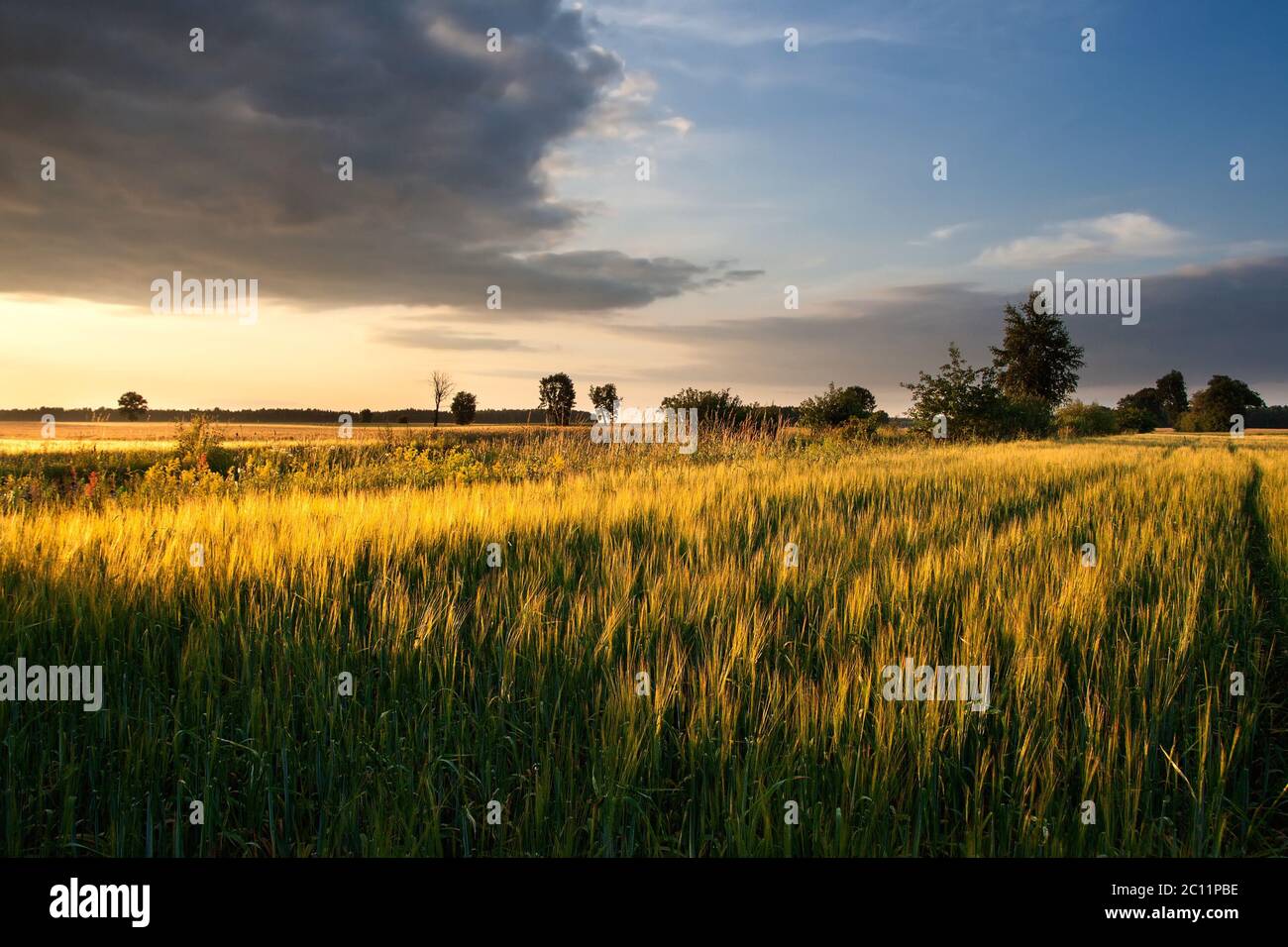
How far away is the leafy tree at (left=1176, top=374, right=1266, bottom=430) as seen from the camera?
297 ft

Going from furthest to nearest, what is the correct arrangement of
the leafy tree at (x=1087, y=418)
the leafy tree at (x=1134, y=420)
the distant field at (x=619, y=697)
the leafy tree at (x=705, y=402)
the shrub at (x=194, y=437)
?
1. the leafy tree at (x=1134, y=420)
2. the leafy tree at (x=1087, y=418)
3. the leafy tree at (x=705, y=402)
4. the shrub at (x=194, y=437)
5. the distant field at (x=619, y=697)

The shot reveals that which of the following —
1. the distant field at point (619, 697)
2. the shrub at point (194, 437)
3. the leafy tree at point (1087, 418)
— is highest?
the leafy tree at point (1087, 418)

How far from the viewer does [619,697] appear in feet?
8.62

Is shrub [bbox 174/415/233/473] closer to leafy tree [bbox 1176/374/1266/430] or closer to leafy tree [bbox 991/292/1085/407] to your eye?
leafy tree [bbox 991/292/1085/407]

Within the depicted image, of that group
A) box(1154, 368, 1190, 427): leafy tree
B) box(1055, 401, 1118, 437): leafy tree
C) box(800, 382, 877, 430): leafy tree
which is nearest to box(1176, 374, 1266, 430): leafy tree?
box(1154, 368, 1190, 427): leafy tree

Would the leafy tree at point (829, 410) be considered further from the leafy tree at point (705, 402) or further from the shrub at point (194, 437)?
the shrub at point (194, 437)

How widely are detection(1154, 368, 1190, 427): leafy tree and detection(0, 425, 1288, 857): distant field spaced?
126m

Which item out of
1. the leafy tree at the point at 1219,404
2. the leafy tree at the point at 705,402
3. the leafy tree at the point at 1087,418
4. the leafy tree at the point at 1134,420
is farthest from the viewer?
the leafy tree at the point at 1219,404

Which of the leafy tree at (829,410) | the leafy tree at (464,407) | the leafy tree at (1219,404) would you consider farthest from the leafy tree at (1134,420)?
the leafy tree at (464,407)

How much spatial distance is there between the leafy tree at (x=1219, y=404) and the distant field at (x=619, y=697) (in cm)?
10930

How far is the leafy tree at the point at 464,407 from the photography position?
9506cm

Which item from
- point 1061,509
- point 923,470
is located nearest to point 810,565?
point 1061,509
